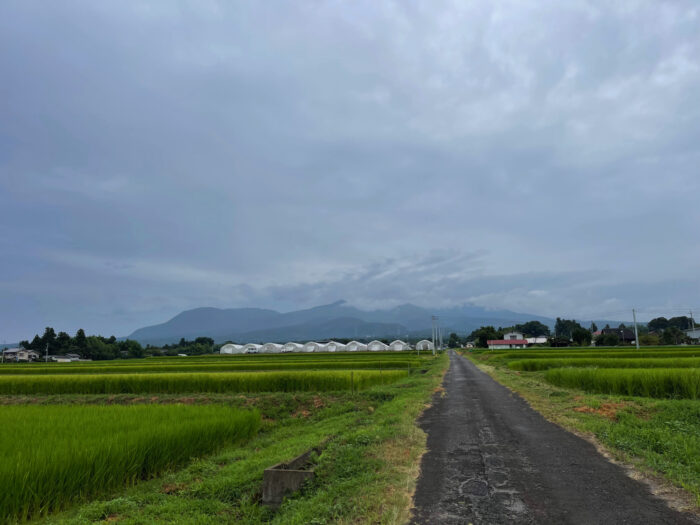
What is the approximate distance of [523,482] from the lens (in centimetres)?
718

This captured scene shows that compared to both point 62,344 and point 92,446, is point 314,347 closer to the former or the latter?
point 62,344

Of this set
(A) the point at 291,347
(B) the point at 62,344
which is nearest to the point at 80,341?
(B) the point at 62,344

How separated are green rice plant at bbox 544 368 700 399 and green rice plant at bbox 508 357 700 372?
10.1m

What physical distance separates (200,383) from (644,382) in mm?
24497

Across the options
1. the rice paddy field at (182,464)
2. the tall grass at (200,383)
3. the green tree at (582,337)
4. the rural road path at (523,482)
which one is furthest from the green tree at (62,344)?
the green tree at (582,337)

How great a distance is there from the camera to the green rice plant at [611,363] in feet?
86.4

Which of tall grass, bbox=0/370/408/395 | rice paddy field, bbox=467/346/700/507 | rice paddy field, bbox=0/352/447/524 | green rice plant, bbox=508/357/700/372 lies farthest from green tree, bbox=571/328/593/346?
rice paddy field, bbox=0/352/447/524

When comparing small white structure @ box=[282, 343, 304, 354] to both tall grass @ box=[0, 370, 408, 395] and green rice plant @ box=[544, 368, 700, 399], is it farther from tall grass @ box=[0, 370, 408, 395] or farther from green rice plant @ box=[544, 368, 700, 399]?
green rice plant @ box=[544, 368, 700, 399]

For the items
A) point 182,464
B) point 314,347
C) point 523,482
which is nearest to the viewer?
point 523,482

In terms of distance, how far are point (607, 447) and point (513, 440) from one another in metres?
2.15

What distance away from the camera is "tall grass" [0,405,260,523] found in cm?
697

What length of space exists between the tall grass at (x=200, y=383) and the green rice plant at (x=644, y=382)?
12399 mm

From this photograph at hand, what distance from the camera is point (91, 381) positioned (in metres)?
27.4

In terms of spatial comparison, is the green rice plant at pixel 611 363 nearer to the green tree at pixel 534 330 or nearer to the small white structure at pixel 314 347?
the small white structure at pixel 314 347
